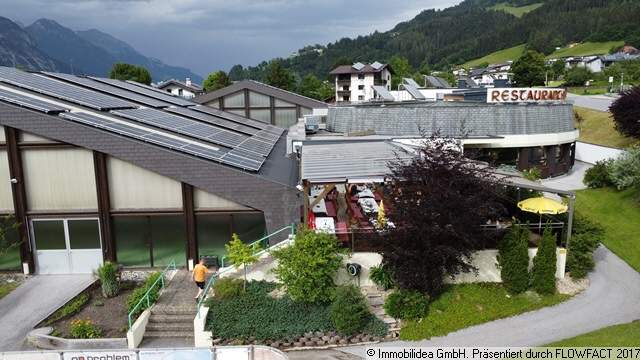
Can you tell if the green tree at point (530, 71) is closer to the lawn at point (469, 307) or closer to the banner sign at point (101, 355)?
the lawn at point (469, 307)

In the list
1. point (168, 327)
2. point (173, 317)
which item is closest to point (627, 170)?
point (173, 317)

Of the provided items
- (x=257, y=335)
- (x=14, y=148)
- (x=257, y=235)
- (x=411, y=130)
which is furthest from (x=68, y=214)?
(x=411, y=130)

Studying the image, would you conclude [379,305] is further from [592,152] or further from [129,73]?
[129,73]

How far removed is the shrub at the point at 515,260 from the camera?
16.7 m

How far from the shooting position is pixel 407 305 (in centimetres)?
1580

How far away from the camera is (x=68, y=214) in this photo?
19531 mm

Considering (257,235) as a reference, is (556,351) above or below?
below

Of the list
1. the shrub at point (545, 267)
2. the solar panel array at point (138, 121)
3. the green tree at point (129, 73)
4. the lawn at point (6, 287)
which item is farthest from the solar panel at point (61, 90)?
the green tree at point (129, 73)

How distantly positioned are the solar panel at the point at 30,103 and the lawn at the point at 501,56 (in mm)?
183501

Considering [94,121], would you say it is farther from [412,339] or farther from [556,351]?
[556,351]

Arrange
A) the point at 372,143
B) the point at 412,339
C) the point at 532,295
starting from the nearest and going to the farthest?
the point at 412,339, the point at 532,295, the point at 372,143

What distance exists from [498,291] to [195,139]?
14.5 meters

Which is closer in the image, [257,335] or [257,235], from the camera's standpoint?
[257,335]

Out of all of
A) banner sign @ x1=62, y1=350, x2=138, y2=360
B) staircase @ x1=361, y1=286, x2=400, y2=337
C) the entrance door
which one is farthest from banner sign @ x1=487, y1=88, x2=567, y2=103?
banner sign @ x1=62, y1=350, x2=138, y2=360
